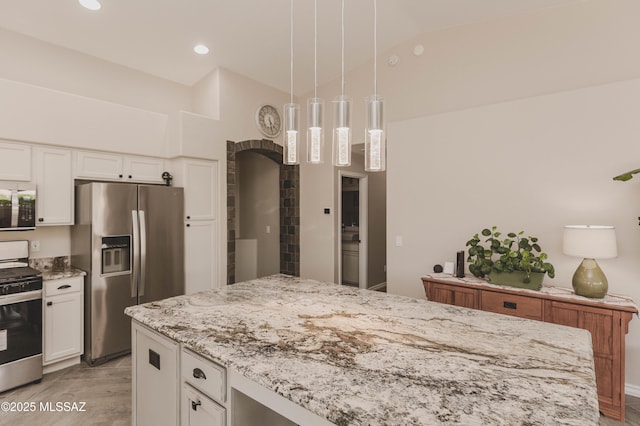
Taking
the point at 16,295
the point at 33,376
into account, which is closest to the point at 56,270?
the point at 16,295

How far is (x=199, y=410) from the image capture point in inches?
58.8

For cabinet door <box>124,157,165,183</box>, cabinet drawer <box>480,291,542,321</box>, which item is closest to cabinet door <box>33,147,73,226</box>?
cabinet door <box>124,157,165,183</box>

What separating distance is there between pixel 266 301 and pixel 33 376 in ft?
7.81

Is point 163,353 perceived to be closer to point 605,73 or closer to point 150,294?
point 150,294

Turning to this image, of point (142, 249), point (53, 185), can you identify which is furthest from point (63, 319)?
point (53, 185)

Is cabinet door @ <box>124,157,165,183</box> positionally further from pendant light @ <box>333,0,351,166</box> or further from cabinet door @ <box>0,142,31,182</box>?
pendant light @ <box>333,0,351,166</box>

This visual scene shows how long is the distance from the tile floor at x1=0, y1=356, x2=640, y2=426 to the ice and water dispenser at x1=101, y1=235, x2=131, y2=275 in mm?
905

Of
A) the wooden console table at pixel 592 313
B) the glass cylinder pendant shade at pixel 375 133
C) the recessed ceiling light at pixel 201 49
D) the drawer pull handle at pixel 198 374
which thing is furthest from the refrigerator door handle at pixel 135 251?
the wooden console table at pixel 592 313

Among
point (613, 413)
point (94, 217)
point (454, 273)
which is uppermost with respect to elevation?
point (94, 217)

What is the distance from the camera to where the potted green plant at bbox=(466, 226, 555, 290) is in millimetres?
2752

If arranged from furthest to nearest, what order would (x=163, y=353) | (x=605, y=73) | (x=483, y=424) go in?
(x=605, y=73)
(x=163, y=353)
(x=483, y=424)

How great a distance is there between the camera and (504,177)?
325cm

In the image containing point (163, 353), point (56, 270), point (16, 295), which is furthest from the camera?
point (56, 270)

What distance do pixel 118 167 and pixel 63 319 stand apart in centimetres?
158
